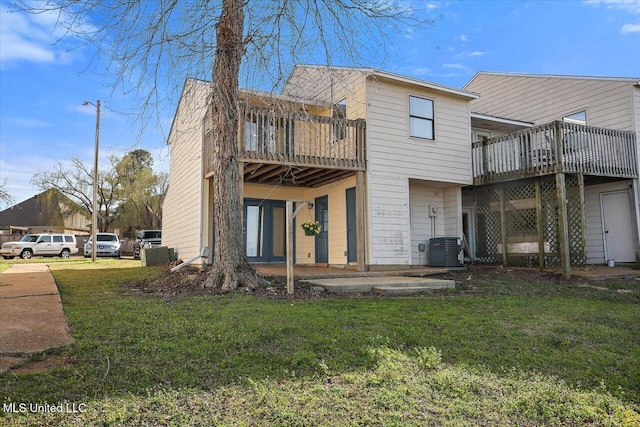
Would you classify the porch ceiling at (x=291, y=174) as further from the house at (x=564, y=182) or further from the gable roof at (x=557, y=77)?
the gable roof at (x=557, y=77)

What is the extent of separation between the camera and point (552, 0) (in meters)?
9.42

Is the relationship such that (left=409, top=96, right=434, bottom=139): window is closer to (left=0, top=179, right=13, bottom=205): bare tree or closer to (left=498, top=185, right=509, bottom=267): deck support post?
(left=498, top=185, right=509, bottom=267): deck support post

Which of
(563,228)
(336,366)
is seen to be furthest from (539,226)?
(336,366)

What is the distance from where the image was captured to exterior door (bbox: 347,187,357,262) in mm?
11266

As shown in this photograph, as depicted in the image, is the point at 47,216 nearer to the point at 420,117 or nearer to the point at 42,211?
the point at 42,211

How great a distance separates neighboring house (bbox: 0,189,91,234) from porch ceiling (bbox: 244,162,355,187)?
91.4 feet

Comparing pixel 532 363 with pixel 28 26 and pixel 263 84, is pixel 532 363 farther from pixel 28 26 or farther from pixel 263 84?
pixel 28 26

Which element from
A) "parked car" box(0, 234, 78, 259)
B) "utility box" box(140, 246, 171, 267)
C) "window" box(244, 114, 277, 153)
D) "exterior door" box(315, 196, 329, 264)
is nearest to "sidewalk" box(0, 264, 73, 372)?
"window" box(244, 114, 277, 153)

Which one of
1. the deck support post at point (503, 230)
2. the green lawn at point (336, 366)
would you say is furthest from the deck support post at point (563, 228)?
the green lawn at point (336, 366)

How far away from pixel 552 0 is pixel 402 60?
16.1 ft

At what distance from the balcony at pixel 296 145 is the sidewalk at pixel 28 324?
471cm

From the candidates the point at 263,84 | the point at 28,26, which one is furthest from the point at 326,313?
the point at 28,26

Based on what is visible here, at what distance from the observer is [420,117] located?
12.0 metres

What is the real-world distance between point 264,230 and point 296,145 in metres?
3.71
